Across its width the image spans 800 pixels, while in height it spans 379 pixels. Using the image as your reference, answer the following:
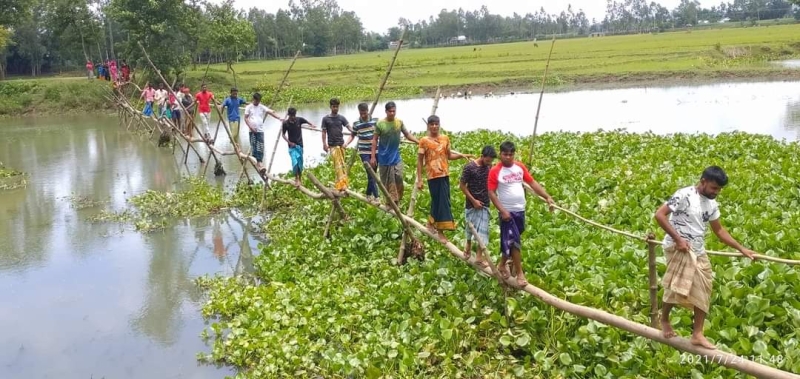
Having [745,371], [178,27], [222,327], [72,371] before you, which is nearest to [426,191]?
[222,327]

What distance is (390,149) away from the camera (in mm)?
8820

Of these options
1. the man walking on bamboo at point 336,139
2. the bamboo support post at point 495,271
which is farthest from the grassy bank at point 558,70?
the bamboo support post at point 495,271

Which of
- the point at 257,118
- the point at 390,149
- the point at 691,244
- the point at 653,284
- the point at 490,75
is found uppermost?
the point at 490,75

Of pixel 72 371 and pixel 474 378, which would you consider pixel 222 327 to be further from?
pixel 474 378

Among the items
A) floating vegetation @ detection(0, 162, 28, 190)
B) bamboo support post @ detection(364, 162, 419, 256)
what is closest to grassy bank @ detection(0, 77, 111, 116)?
floating vegetation @ detection(0, 162, 28, 190)

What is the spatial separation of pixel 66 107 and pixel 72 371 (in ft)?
102

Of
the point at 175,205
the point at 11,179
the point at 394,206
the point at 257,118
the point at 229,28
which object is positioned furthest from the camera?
the point at 229,28

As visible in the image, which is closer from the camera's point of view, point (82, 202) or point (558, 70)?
point (82, 202)

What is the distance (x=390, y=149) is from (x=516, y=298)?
3.14 m

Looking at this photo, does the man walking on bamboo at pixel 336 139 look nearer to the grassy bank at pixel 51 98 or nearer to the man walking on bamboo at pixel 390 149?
the man walking on bamboo at pixel 390 149

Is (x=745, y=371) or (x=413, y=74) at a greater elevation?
(x=413, y=74)

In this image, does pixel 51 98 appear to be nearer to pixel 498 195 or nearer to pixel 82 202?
pixel 82 202

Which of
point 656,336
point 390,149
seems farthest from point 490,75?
point 656,336

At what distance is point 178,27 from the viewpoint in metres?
34.1
